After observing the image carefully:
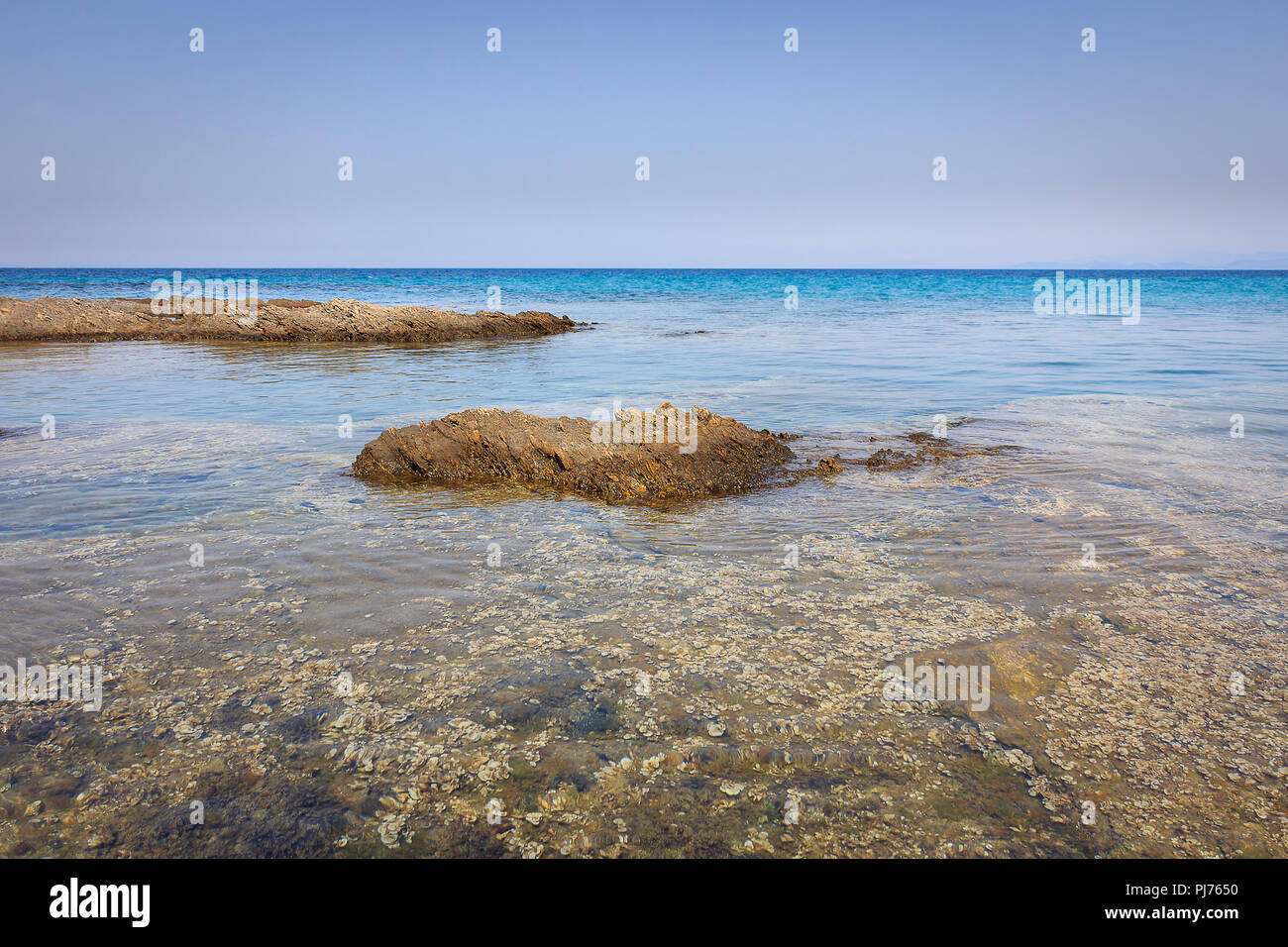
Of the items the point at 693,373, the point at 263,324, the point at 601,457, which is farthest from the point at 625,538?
the point at 263,324

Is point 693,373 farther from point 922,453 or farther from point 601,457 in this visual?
point 601,457

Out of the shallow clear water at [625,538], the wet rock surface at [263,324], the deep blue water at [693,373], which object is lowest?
the shallow clear water at [625,538]

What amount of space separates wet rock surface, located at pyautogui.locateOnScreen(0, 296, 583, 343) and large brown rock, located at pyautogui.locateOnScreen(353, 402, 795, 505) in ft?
48.7

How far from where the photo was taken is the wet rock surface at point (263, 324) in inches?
806

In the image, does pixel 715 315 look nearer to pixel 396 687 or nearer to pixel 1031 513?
pixel 1031 513

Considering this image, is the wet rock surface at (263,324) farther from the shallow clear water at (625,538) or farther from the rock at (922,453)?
the rock at (922,453)

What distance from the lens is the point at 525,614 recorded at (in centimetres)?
388

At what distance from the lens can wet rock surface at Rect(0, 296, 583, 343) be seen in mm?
20469

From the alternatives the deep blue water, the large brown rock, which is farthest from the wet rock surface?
the large brown rock

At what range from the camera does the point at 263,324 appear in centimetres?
2088

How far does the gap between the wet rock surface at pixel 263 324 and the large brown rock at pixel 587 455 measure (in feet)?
48.7

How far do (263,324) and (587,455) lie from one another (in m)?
18.0

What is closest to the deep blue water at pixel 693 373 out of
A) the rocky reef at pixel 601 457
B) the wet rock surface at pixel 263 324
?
the wet rock surface at pixel 263 324
